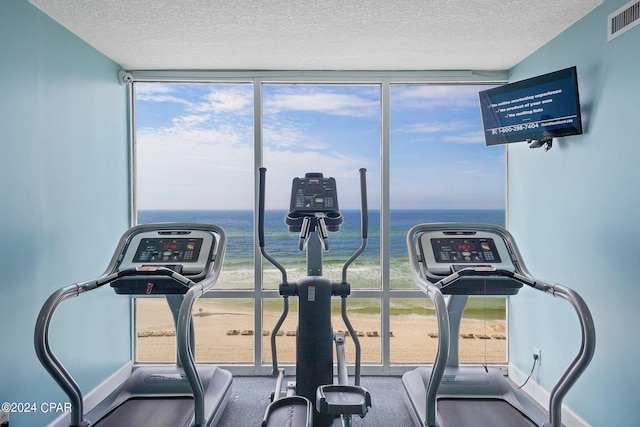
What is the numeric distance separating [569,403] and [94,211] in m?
3.90

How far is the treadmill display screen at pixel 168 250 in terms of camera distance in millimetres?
2836

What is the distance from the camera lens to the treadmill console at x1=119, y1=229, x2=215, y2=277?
2.80 meters

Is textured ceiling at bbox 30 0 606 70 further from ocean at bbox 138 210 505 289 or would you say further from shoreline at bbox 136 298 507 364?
shoreline at bbox 136 298 507 364

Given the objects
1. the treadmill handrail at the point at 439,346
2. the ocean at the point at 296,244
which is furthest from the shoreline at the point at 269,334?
the treadmill handrail at the point at 439,346

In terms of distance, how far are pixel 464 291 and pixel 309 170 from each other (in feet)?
35.8

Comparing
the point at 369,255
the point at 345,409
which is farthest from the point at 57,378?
the point at 369,255

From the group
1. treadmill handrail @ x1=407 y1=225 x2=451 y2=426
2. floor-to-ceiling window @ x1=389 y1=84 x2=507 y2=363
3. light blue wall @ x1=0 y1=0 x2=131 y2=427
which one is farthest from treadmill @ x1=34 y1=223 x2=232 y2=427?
floor-to-ceiling window @ x1=389 y1=84 x2=507 y2=363

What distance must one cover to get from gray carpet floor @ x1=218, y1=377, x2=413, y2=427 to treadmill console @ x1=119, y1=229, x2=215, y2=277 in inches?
48.7

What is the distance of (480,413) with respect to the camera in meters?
2.80

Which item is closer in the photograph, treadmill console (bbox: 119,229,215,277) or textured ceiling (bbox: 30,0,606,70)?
textured ceiling (bbox: 30,0,606,70)

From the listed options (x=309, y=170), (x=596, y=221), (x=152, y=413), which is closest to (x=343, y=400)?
(x=152, y=413)

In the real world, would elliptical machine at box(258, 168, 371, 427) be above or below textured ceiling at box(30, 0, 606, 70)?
below

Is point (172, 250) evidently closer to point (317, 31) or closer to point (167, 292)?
point (167, 292)

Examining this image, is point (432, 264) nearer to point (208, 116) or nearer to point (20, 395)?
point (20, 395)
